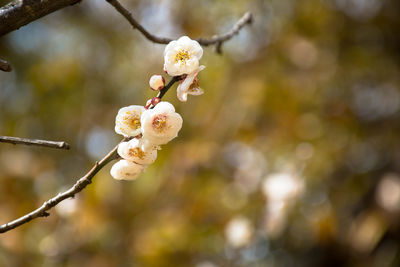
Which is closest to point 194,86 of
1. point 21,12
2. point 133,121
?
point 133,121

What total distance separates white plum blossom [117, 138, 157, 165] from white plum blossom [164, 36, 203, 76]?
0.42 feet

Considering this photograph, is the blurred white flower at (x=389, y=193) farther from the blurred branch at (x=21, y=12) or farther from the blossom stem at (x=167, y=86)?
the blurred branch at (x=21, y=12)

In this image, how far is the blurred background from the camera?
2271mm

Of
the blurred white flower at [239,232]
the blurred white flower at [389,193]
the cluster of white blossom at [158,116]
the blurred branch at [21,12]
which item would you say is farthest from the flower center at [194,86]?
the blurred white flower at [389,193]

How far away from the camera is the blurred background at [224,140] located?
227 cm

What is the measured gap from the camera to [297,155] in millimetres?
2523

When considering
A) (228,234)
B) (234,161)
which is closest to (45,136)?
(234,161)

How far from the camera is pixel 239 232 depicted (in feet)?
7.09

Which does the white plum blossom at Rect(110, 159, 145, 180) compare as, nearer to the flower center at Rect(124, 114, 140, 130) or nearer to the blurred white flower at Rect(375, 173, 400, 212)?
the flower center at Rect(124, 114, 140, 130)

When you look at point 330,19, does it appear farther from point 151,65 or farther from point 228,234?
point 228,234

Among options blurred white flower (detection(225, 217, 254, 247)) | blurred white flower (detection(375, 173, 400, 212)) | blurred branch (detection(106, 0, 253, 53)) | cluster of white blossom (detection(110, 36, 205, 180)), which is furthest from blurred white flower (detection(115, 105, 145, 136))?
blurred white flower (detection(375, 173, 400, 212))

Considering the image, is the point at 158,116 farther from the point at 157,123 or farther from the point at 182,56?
the point at 182,56

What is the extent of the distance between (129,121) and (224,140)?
1.94 meters

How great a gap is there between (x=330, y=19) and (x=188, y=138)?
1180mm
